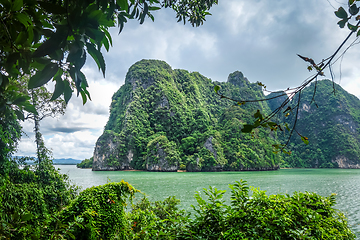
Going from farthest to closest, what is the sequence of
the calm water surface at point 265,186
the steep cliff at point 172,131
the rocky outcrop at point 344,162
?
the rocky outcrop at point 344,162 < the steep cliff at point 172,131 < the calm water surface at point 265,186

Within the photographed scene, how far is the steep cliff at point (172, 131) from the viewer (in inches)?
1652

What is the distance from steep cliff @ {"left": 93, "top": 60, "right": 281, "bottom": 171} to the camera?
41969 millimetres

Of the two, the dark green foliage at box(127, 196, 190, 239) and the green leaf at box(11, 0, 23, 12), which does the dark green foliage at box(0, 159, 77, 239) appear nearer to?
the dark green foliage at box(127, 196, 190, 239)

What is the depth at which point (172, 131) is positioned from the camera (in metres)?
53.6

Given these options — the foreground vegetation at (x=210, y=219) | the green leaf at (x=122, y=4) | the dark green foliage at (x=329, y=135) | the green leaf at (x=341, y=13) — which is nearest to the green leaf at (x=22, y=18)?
the green leaf at (x=122, y=4)

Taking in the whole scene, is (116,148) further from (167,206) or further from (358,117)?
(358,117)

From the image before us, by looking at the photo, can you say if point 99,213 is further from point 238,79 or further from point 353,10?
point 238,79

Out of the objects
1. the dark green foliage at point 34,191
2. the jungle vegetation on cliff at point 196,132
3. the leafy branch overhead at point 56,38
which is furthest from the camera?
the jungle vegetation on cliff at point 196,132

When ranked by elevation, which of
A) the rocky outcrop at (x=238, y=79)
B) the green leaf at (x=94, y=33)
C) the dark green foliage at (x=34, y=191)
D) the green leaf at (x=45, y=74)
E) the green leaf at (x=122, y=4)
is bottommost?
the dark green foliage at (x=34, y=191)

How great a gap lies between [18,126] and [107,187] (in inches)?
128

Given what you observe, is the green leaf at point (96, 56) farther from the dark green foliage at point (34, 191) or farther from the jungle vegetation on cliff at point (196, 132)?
the jungle vegetation on cliff at point (196, 132)

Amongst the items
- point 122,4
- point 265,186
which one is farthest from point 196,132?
point 122,4

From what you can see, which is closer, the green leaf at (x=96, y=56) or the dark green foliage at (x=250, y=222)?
the green leaf at (x=96, y=56)

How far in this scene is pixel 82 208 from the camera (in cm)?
197
